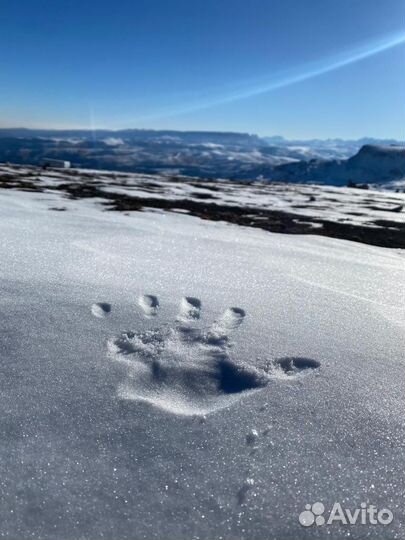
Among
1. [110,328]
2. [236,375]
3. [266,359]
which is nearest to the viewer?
[236,375]

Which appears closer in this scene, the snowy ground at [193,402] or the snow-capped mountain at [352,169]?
the snowy ground at [193,402]

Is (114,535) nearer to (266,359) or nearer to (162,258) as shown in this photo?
(266,359)

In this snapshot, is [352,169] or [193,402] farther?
[352,169]

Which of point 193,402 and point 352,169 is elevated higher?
point 352,169

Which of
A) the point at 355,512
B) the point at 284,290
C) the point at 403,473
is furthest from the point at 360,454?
the point at 284,290

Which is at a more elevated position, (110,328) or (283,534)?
(110,328)

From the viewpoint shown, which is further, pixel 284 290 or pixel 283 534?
pixel 284 290

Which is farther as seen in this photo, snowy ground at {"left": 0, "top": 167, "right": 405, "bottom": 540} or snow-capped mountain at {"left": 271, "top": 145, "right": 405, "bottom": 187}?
snow-capped mountain at {"left": 271, "top": 145, "right": 405, "bottom": 187}

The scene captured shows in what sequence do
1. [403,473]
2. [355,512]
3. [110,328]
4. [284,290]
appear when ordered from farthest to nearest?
[284,290]
[110,328]
[403,473]
[355,512]
